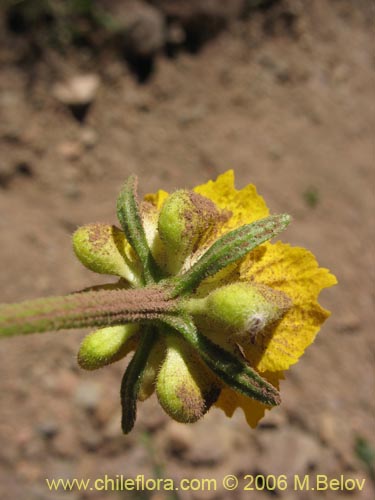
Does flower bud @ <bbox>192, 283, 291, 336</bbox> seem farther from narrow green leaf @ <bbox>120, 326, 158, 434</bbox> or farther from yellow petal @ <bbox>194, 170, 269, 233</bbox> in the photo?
yellow petal @ <bbox>194, 170, 269, 233</bbox>

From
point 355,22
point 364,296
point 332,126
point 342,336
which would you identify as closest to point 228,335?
point 342,336

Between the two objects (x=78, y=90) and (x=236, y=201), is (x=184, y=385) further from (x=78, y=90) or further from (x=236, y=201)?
(x=78, y=90)

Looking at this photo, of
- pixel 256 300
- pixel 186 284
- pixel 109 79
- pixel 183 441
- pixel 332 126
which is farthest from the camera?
pixel 332 126

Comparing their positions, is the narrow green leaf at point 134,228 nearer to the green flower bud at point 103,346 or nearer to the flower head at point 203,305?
the flower head at point 203,305

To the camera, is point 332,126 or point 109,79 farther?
point 332,126

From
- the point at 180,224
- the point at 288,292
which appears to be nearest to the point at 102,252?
the point at 180,224

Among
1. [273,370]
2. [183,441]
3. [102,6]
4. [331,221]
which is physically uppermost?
[273,370]

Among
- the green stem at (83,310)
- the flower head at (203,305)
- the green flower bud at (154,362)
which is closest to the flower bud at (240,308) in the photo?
the flower head at (203,305)

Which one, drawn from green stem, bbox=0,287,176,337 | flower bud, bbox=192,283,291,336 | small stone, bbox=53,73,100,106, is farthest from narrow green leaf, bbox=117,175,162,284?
small stone, bbox=53,73,100,106

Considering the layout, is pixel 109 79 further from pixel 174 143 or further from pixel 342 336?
pixel 342 336
